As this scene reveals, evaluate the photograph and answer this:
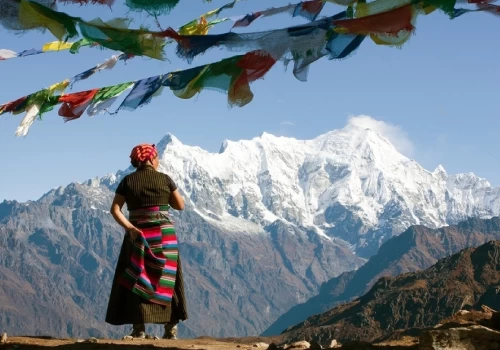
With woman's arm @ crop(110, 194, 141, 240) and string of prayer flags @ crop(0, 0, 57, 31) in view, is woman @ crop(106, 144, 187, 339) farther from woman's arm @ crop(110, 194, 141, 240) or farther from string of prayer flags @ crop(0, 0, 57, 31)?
string of prayer flags @ crop(0, 0, 57, 31)

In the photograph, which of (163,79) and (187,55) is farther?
(163,79)

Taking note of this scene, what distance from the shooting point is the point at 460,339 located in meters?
6.32

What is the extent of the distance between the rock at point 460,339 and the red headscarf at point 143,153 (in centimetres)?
401

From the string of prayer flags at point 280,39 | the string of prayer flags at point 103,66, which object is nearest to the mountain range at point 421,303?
the string of prayer flags at point 103,66

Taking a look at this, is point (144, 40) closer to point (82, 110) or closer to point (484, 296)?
point (82, 110)

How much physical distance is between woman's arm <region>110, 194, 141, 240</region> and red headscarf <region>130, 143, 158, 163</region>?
1.70 ft

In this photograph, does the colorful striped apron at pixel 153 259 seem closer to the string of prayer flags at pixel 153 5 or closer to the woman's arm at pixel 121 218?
the woman's arm at pixel 121 218

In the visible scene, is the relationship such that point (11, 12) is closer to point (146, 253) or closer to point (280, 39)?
point (280, 39)

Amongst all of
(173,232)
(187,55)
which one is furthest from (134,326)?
(187,55)

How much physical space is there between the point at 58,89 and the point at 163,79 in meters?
2.48

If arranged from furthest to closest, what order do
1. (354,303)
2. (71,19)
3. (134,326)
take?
(354,303), (134,326), (71,19)

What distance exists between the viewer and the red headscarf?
8.97 metres

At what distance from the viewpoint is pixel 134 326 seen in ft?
30.4

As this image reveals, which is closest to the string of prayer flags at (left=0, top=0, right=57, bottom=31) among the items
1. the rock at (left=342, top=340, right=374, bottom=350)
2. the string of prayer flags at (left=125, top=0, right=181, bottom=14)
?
the string of prayer flags at (left=125, top=0, right=181, bottom=14)
